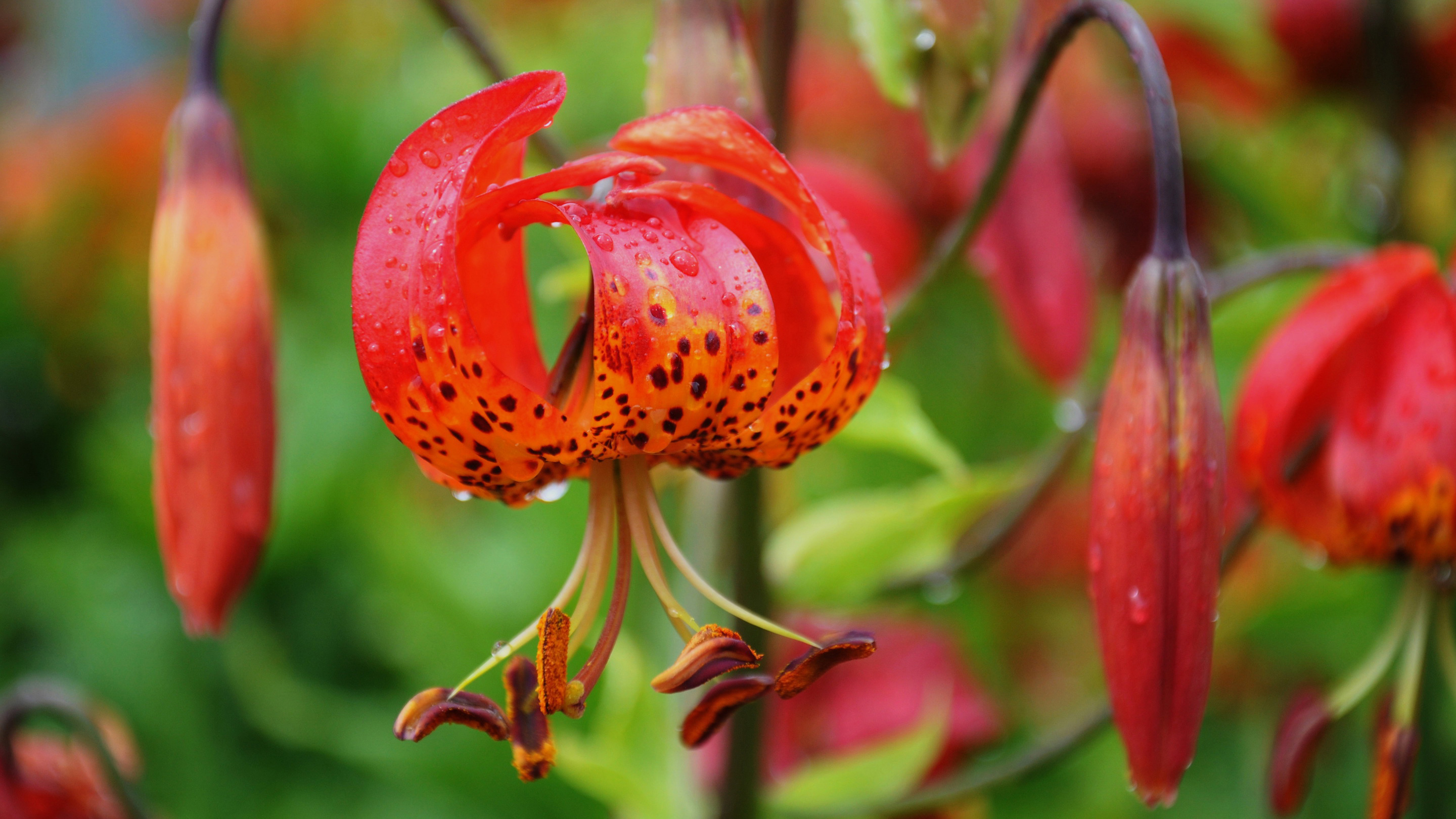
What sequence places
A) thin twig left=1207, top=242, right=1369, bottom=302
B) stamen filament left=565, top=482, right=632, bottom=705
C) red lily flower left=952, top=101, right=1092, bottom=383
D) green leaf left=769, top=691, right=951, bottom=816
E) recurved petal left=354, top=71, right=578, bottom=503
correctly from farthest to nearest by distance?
red lily flower left=952, top=101, right=1092, bottom=383
green leaf left=769, top=691, right=951, bottom=816
thin twig left=1207, top=242, right=1369, bottom=302
stamen filament left=565, top=482, right=632, bottom=705
recurved petal left=354, top=71, right=578, bottom=503

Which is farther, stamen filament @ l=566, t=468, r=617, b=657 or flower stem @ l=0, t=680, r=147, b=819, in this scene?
flower stem @ l=0, t=680, r=147, b=819

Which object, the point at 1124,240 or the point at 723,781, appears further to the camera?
the point at 1124,240

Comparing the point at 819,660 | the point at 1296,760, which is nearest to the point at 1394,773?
the point at 1296,760

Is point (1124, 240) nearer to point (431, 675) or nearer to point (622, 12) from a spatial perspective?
point (431, 675)

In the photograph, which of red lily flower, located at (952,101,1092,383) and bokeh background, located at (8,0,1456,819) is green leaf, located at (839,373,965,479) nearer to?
bokeh background, located at (8,0,1456,819)

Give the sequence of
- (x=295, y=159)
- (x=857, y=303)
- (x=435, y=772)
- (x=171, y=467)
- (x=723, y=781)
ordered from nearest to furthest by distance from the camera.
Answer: (x=857, y=303), (x=171, y=467), (x=723, y=781), (x=435, y=772), (x=295, y=159)

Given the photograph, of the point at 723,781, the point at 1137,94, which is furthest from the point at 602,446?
the point at 1137,94

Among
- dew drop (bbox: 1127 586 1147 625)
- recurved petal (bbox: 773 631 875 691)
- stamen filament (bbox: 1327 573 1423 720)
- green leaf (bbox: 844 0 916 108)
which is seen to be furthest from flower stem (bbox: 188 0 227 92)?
stamen filament (bbox: 1327 573 1423 720)
